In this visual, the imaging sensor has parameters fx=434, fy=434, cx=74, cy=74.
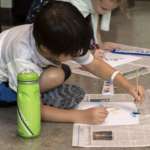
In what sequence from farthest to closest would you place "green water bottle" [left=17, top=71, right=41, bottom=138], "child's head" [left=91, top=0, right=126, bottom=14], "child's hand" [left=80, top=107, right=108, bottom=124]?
1. "child's head" [left=91, top=0, right=126, bottom=14]
2. "child's hand" [left=80, top=107, right=108, bottom=124]
3. "green water bottle" [left=17, top=71, right=41, bottom=138]

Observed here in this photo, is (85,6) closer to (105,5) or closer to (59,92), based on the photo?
(105,5)

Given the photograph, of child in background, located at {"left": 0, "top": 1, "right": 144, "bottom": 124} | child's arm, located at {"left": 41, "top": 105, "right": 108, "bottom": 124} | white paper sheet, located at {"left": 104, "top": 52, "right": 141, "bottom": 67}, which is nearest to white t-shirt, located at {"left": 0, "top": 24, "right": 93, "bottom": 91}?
child in background, located at {"left": 0, "top": 1, "right": 144, "bottom": 124}

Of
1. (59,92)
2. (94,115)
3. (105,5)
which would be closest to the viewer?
(94,115)

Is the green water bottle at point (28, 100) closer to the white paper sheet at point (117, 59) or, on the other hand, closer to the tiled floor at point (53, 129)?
the tiled floor at point (53, 129)

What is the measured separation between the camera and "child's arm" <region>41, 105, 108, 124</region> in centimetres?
123

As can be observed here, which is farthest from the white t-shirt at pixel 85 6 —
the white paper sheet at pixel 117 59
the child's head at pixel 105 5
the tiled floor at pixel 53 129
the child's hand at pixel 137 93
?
the child's hand at pixel 137 93

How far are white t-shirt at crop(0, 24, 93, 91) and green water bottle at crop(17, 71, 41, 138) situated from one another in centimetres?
7

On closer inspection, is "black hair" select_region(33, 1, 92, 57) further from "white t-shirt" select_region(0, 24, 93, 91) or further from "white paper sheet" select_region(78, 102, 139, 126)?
"white paper sheet" select_region(78, 102, 139, 126)

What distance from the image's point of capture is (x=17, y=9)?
270cm

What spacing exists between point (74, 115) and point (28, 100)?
197 mm

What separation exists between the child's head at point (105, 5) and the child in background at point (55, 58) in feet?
1.66

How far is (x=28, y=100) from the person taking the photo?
43.7 inches

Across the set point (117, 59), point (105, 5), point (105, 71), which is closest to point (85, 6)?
point (105, 5)

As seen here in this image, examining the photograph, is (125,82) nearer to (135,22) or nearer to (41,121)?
(41,121)
